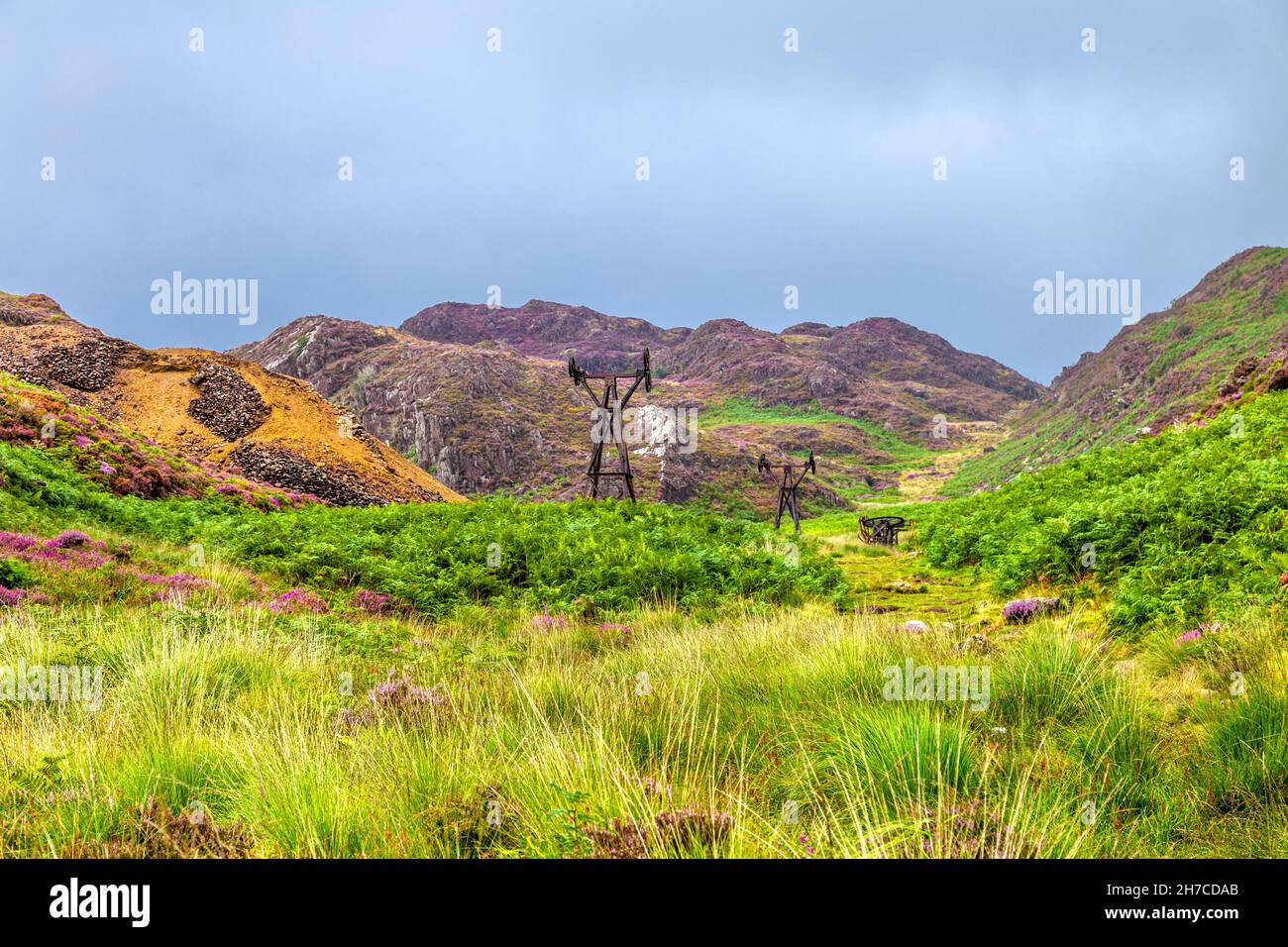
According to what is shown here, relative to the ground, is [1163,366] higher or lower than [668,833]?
higher

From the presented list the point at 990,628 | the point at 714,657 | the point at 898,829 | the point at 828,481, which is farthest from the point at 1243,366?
the point at 828,481

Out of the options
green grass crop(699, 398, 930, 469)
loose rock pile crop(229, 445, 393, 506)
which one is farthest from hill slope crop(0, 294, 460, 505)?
green grass crop(699, 398, 930, 469)

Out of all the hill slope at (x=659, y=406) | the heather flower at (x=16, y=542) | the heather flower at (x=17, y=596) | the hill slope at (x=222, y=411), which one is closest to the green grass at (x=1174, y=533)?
the heather flower at (x=17, y=596)

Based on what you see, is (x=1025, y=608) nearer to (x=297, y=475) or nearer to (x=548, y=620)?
(x=548, y=620)

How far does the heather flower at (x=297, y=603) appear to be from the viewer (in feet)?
26.8

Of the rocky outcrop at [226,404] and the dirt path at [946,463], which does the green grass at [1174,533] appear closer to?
the rocky outcrop at [226,404]

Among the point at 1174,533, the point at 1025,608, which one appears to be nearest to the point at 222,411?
the point at 1025,608

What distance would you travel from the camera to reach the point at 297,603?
859 centimetres

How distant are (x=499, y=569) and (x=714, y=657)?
6336 millimetres

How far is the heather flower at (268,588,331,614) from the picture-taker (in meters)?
8.16

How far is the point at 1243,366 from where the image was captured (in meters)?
18.2

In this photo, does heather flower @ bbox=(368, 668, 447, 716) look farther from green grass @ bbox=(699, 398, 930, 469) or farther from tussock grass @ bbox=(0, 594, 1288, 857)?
green grass @ bbox=(699, 398, 930, 469)
